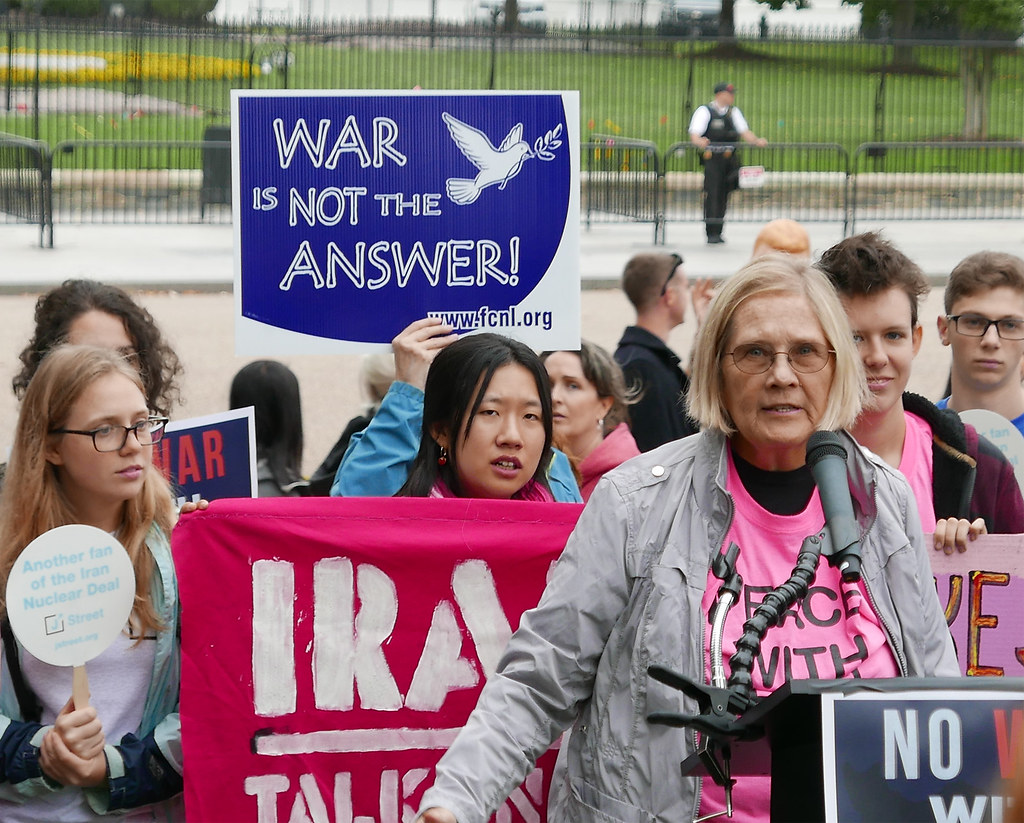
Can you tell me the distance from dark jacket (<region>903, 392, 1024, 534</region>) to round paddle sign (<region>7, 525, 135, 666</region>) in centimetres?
195

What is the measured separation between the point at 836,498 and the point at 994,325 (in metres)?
2.25

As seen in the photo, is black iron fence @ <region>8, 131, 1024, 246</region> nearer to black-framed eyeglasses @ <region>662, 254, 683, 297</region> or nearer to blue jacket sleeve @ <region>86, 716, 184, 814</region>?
black-framed eyeglasses @ <region>662, 254, 683, 297</region>

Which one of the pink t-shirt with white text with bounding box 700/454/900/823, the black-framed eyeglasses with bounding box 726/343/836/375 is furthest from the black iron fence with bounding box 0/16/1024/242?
the pink t-shirt with white text with bounding box 700/454/900/823

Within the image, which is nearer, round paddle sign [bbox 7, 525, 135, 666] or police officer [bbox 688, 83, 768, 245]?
round paddle sign [bbox 7, 525, 135, 666]

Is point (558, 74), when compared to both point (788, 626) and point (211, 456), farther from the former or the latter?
point (788, 626)

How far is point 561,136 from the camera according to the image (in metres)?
4.46

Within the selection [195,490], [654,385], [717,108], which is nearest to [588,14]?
[717,108]

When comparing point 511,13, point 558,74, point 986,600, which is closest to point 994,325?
point 986,600

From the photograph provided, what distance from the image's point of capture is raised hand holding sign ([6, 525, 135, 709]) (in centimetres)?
298

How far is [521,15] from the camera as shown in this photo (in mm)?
33125

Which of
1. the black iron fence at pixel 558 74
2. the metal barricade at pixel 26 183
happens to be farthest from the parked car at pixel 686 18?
the metal barricade at pixel 26 183

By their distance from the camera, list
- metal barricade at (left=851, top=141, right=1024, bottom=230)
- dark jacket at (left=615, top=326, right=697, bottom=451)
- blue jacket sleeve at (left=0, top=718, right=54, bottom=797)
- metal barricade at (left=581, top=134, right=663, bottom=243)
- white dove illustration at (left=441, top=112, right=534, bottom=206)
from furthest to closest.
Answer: metal barricade at (left=851, top=141, right=1024, bottom=230), metal barricade at (left=581, top=134, right=663, bottom=243), dark jacket at (left=615, top=326, right=697, bottom=451), white dove illustration at (left=441, top=112, right=534, bottom=206), blue jacket sleeve at (left=0, top=718, right=54, bottom=797)

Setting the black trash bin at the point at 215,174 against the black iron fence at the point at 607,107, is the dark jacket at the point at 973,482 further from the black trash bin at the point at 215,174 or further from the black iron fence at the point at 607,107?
the black trash bin at the point at 215,174

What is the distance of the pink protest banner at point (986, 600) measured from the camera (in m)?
3.51
